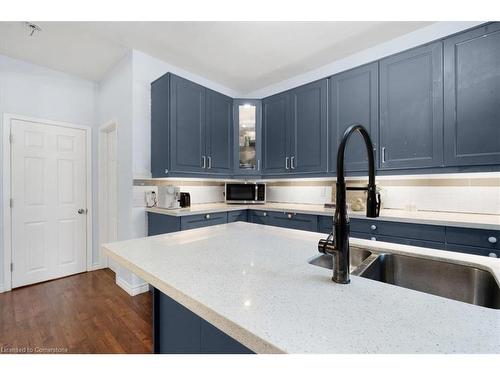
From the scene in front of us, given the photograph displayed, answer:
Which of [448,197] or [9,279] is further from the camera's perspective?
[9,279]

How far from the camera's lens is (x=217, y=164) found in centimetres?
311

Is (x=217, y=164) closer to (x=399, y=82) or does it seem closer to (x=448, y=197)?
(x=399, y=82)

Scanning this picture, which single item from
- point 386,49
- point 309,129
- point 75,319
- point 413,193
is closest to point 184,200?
point 75,319

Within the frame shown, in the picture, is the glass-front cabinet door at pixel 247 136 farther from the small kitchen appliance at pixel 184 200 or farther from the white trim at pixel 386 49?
the small kitchen appliance at pixel 184 200

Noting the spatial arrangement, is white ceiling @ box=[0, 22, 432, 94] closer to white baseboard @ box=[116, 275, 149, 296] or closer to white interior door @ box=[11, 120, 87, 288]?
white interior door @ box=[11, 120, 87, 288]

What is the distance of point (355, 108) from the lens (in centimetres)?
249

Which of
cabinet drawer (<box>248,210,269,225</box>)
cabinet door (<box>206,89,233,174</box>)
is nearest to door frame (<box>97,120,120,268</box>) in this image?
cabinet door (<box>206,89,233,174</box>)

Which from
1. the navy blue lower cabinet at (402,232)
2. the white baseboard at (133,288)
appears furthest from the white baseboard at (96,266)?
the navy blue lower cabinet at (402,232)

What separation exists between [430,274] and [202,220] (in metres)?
2.08

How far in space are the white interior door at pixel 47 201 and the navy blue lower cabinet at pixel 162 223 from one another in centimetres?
127

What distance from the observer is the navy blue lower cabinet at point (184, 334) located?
2.52 ft

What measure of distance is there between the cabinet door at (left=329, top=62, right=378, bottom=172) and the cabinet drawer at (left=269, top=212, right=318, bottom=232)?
0.64m

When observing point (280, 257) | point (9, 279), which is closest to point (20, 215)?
point (9, 279)

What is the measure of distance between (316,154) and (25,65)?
3667 mm
